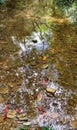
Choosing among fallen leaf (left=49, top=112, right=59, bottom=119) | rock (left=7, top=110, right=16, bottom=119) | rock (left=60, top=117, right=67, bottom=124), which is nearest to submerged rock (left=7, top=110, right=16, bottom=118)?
rock (left=7, top=110, right=16, bottom=119)

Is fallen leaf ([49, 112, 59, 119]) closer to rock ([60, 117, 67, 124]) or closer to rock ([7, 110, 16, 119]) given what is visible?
rock ([60, 117, 67, 124])

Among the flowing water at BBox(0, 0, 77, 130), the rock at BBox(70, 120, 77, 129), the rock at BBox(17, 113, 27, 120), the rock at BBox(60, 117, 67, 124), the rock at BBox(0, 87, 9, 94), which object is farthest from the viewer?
the rock at BBox(0, 87, 9, 94)

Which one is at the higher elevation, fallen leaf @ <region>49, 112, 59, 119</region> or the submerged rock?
the submerged rock

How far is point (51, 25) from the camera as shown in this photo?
9688mm

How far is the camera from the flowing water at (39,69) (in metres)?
4.43

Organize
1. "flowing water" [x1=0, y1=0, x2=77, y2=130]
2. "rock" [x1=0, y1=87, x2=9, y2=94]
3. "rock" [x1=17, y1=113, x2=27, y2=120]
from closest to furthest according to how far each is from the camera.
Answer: "rock" [x1=17, y1=113, x2=27, y2=120] → "flowing water" [x1=0, y1=0, x2=77, y2=130] → "rock" [x1=0, y1=87, x2=9, y2=94]

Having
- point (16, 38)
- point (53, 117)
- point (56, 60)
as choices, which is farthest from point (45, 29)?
point (53, 117)

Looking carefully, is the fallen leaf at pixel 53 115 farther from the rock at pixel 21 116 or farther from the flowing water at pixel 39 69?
the rock at pixel 21 116

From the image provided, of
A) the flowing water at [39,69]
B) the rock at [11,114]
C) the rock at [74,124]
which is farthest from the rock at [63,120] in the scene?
the rock at [11,114]

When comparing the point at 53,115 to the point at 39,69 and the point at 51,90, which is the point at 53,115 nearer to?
the point at 51,90

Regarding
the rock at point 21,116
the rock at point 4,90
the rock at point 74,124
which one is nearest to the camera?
the rock at point 74,124

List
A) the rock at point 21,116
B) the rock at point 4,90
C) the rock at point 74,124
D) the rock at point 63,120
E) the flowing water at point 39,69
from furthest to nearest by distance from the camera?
the rock at point 4,90 → the flowing water at point 39,69 → the rock at point 21,116 → the rock at point 63,120 → the rock at point 74,124

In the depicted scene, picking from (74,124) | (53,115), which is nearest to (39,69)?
(53,115)

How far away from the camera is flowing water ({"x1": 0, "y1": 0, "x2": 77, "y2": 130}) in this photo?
175 inches
